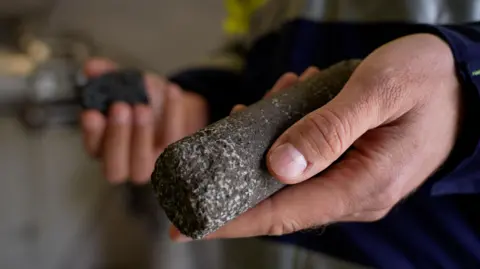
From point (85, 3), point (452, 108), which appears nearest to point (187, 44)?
point (85, 3)

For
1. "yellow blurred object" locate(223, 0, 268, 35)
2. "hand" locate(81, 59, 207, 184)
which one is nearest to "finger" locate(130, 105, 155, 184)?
"hand" locate(81, 59, 207, 184)

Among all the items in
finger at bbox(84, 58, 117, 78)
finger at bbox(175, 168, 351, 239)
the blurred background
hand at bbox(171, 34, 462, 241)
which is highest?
hand at bbox(171, 34, 462, 241)

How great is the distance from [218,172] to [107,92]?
28cm

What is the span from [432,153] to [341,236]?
0.50 feet

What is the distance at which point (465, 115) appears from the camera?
0.38 m

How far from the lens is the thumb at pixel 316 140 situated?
30 cm

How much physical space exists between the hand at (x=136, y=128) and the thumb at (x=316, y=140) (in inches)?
10.6

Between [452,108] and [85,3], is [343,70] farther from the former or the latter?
[85,3]

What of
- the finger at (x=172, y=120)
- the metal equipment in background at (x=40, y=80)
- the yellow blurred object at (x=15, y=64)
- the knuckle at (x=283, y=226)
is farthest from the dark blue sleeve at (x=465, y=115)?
the yellow blurred object at (x=15, y=64)

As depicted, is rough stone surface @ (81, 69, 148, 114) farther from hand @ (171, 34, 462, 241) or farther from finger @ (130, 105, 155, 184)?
hand @ (171, 34, 462, 241)

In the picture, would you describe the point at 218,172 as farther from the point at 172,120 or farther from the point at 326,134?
the point at 172,120

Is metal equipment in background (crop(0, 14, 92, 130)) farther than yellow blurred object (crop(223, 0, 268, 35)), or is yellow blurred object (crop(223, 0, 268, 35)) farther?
metal equipment in background (crop(0, 14, 92, 130))

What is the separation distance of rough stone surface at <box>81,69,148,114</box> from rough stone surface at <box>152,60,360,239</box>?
24 cm

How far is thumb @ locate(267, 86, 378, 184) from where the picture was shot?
0.30 meters
